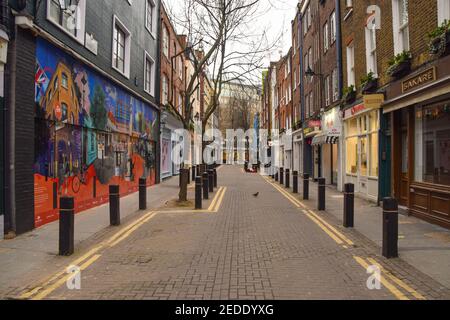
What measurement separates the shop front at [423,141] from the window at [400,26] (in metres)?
1.23

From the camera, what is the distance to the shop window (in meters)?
9.25

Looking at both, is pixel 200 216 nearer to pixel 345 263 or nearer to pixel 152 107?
pixel 345 263

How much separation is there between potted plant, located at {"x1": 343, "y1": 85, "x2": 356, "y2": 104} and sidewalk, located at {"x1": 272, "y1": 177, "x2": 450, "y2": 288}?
535cm

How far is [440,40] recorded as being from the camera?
855 cm

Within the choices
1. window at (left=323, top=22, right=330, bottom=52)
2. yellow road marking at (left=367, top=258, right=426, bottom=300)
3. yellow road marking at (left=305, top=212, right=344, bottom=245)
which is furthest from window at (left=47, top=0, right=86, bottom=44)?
window at (left=323, top=22, right=330, bottom=52)

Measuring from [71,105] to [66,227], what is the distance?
5.20 metres

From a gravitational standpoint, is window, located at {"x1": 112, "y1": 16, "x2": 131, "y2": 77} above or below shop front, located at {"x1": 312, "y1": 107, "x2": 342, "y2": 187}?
above

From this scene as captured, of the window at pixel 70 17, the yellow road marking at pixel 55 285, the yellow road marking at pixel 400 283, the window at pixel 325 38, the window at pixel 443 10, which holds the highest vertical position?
the window at pixel 325 38

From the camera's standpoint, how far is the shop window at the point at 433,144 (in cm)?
925

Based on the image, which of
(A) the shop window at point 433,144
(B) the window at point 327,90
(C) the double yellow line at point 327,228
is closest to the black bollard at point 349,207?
(C) the double yellow line at point 327,228

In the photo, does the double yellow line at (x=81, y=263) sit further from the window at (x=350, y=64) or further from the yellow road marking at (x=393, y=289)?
the window at (x=350, y=64)

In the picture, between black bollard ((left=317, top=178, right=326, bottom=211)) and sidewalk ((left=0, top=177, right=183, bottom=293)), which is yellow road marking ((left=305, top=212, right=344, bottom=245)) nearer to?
black bollard ((left=317, top=178, right=326, bottom=211))

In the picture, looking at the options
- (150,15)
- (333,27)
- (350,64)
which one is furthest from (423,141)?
(150,15)
